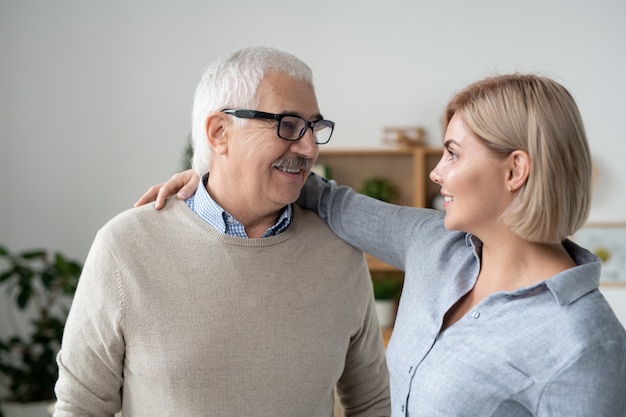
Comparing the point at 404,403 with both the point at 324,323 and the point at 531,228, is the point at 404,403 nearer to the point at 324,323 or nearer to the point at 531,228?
the point at 324,323

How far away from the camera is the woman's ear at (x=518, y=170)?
132cm

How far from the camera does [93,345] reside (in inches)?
60.9

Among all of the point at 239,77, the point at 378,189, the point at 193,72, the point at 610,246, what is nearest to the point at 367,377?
the point at 239,77

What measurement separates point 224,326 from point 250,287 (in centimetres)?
10

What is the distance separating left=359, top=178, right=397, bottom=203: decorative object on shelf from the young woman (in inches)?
115

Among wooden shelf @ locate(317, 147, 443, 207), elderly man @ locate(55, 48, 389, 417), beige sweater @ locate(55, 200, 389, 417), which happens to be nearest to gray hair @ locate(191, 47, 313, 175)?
elderly man @ locate(55, 48, 389, 417)

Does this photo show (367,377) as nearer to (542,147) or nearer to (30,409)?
(542,147)

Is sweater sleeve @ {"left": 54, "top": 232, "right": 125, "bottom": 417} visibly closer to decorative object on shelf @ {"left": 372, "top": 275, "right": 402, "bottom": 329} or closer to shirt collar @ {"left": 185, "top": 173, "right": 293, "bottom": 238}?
shirt collar @ {"left": 185, "top": 173, "right": 293, "bottom": 238}

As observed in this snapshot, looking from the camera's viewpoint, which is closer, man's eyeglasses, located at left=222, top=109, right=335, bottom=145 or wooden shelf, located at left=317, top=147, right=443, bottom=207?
man's eyeglasses, located at left=222, top=109, right=335, bottom=145

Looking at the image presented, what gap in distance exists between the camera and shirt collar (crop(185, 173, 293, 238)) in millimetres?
1665

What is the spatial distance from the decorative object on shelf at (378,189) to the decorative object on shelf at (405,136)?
0.26 metres

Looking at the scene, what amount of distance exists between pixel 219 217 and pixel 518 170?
68 cm

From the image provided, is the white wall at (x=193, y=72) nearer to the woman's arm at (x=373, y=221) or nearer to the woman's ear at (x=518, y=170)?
the woman's arm at (x=373, y=221)

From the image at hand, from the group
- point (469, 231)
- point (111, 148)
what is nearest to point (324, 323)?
point (469, 231)
